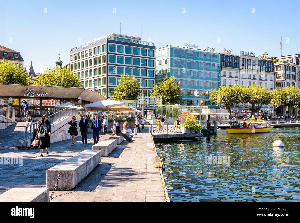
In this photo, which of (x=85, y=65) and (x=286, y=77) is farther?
(x=286, y=77)

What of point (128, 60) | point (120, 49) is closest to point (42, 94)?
point (120, 49)

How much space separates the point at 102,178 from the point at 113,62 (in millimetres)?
69001

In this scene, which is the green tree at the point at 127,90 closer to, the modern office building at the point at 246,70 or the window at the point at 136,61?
the window at the point at 136,61

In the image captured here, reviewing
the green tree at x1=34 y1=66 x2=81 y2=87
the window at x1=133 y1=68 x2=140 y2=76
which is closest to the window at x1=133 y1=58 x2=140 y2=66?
the window at x1=133 y1=68 x2=140 y2=76

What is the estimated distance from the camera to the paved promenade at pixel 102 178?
28.2 feet

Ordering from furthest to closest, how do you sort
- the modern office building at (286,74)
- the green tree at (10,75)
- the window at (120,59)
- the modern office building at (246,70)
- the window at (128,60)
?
the modern office building at (286,74) < the modern office building at (246,70) < the window at (128,60) < the window at (120,59) < the green tree at (10,75)

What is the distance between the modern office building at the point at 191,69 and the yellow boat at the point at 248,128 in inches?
1373

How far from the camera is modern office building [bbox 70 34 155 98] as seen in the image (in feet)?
257

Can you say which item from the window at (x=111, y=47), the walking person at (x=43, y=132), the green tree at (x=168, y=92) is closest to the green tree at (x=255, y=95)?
the green tree at (x=168, y=92)

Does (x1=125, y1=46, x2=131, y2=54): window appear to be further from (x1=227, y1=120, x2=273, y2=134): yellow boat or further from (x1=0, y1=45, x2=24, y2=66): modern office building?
(x1=227, y1=120, x2=273, y2=134): yellow boat

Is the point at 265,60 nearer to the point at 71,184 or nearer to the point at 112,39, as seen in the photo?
the point at 112,39
